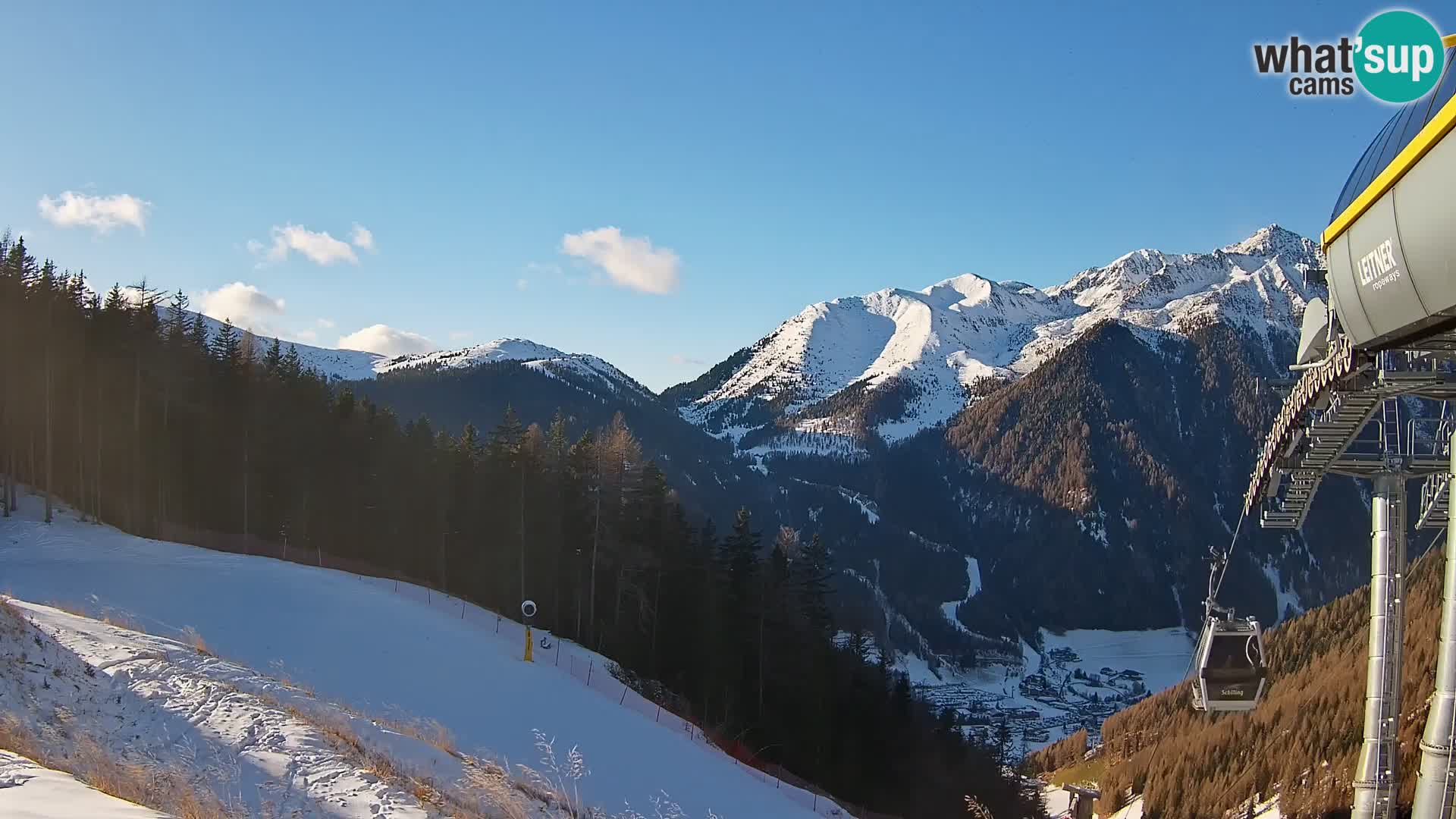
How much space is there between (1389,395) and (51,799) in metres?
14.2

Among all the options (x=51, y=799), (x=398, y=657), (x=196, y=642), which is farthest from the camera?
(x=398, y=657)

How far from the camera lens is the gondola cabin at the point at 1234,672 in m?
11.2

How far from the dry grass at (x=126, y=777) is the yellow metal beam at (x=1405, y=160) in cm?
944

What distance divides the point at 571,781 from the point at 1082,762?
77.7 ft

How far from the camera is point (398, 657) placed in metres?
18.8

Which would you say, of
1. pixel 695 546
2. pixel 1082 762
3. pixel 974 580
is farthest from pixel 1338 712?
pixel 974 580

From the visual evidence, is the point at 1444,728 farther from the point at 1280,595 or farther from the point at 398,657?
the point at 1280,595

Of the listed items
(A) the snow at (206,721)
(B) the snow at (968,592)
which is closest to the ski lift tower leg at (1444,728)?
(A) the snow at (206,721)

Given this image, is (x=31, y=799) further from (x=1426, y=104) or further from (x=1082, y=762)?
(x=1082, y=762)

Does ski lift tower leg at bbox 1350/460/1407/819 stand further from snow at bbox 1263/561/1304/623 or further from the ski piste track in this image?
snow at bbox 1263/561/1304/623

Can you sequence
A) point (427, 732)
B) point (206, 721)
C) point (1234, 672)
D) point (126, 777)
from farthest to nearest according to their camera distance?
point (427, 732) → point (1234, 672) → point (206, 721) → point (126, 777)

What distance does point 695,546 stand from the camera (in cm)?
4028

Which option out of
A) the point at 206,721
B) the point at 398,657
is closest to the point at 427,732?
the point at 206,721

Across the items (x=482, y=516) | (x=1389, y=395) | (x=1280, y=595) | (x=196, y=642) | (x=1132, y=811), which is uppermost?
(x=1389, y=395)
